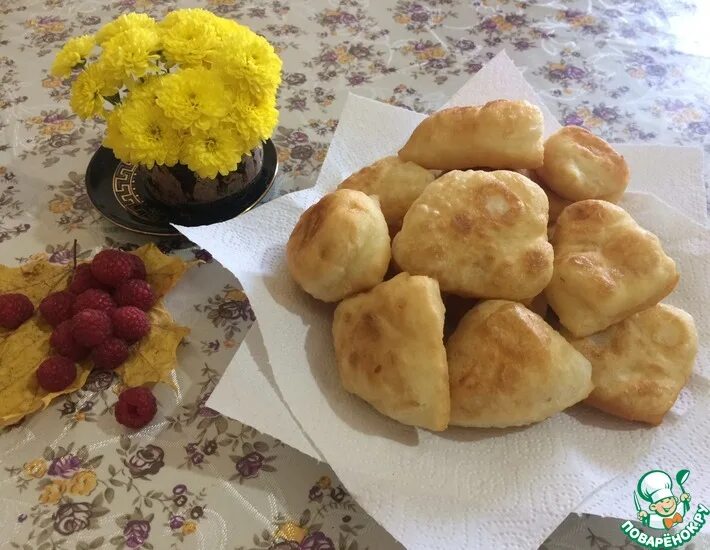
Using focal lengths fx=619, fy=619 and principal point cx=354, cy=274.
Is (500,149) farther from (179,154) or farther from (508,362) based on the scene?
(179,154)

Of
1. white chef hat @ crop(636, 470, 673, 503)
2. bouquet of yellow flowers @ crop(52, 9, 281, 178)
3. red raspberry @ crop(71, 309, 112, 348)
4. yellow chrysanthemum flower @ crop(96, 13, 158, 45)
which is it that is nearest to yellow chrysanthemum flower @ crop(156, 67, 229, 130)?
bouquet of yellow flowers @ crop(52, 9, 281, 178)

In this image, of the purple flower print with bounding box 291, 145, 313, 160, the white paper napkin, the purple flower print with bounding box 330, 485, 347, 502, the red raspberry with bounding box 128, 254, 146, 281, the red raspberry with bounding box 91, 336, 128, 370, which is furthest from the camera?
the purple flower print with bounding box 291, 145, 313, 160

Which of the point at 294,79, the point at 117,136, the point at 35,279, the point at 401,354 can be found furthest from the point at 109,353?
the point at 294,79

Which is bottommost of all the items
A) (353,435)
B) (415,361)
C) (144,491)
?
(144,491)

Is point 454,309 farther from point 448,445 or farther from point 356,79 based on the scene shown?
point 356,79

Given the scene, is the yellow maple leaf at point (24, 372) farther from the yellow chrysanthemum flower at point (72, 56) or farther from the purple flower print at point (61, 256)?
the yellow chrysanthemum flower at point (72, 56)

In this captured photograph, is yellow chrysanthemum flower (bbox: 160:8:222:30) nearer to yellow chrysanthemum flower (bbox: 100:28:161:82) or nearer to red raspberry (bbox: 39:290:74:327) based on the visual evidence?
yellow chrysanthemum flower (bbox: 100:28:161:82)

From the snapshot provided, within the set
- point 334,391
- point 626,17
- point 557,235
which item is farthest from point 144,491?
point 626,17
